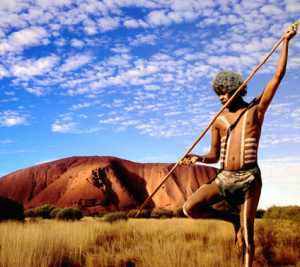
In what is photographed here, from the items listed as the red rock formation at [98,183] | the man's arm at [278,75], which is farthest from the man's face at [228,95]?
the red rock formation at [98,183]

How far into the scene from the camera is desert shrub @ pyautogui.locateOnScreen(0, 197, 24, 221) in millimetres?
19359

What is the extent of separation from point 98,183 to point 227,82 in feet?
153

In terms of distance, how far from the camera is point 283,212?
60.2ft

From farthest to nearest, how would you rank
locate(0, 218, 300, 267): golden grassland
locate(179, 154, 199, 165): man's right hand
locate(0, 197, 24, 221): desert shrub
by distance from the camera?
locate(0, 197, 24, 221): desert shrub < locate(0, 218, 300, 267): golden grassland < locate(179, 154, 199, 165): man's right hand

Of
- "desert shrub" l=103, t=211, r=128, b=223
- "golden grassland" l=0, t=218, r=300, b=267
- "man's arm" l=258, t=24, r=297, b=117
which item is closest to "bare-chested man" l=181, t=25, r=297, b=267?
"man's arm" l=258, t=24, r=297, b=117

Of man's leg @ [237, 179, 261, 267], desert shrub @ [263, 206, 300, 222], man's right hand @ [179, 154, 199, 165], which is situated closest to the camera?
man's leg @ [237, 179, 261, 267]

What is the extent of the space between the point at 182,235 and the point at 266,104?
833 centimetres

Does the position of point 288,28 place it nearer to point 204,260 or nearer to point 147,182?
point 204,260

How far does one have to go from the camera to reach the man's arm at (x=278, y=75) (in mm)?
4801

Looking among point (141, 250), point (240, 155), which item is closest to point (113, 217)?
point (141, 250)

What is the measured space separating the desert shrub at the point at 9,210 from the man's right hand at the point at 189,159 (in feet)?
51.1

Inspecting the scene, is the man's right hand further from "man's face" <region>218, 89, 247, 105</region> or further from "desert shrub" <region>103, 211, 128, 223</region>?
"desert shrub" <region>103, 211, 128, 223</region>

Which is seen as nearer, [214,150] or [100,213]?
[214,150]

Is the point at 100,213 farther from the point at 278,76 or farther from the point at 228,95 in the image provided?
the point at 278,76
